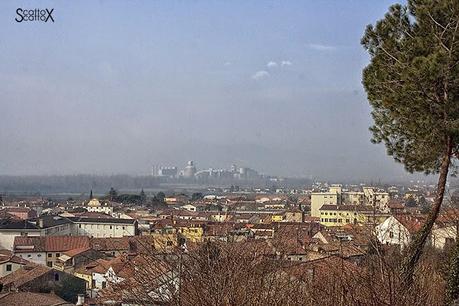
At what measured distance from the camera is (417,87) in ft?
24.2

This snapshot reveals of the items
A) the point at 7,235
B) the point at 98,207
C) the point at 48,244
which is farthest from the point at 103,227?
the point at 98,207

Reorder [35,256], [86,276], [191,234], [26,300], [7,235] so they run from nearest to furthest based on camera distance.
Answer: [191,234]
[26,300]
[86,276]
[35,256]
[7,235]

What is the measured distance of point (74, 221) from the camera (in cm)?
4700

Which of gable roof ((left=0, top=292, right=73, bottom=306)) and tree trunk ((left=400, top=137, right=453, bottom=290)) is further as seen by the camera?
gable roof ((left=0, top=292, right=73, bottom=306))

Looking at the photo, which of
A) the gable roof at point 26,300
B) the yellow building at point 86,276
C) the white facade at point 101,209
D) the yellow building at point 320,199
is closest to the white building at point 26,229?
the yellow building at point 86,276

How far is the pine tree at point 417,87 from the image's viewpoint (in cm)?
729

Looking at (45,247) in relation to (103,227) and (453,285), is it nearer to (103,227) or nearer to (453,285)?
(103,227)

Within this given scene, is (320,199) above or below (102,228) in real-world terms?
above

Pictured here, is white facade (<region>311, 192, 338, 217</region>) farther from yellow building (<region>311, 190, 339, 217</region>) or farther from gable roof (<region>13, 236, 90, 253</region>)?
gable roof (<region>13, 236, 90, 253</region>)

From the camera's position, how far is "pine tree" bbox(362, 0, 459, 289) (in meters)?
7.29

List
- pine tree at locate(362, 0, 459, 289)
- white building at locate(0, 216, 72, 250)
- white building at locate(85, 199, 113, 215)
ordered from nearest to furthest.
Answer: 1. pine tree at locate(362, 0, 459, 289)
2. white building at locate(0, 216, 72, 250)
3. white building at locate(85, 199, 113, 215)

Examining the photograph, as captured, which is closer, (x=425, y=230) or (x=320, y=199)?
(x=425, y=230)

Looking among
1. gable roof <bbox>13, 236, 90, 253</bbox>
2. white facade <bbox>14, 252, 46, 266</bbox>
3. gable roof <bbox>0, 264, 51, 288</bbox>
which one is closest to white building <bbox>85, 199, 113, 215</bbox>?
gable roof <bbox>13, 236, 90, 253</bbox>

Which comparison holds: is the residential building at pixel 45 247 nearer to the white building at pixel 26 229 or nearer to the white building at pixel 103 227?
the white building at pixel 26 229
